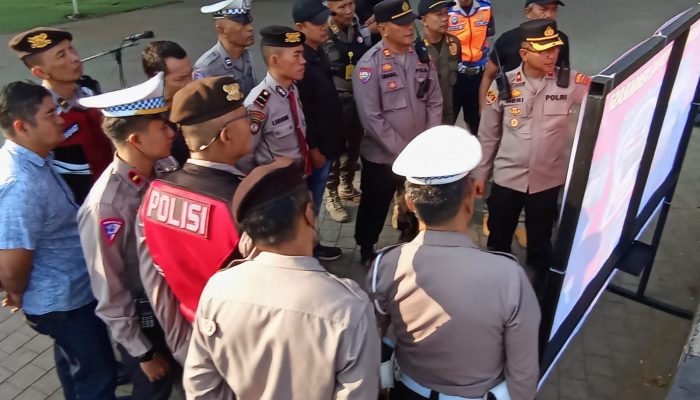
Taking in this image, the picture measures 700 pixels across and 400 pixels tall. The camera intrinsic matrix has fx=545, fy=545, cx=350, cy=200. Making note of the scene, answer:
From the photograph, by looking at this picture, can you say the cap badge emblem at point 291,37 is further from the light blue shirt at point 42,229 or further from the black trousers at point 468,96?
the black trousers at point 468,96

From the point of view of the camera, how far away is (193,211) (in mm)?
1907

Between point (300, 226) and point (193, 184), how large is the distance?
1.93ft

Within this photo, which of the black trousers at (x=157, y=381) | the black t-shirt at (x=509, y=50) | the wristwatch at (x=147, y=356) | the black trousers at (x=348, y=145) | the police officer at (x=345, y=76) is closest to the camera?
the wristwatch at (x=147, y=356)

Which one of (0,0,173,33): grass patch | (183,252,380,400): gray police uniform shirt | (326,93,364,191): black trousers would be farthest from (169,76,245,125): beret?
(0,0,173,33): grass patch

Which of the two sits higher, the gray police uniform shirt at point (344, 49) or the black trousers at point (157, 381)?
the gray police uniform shirt at point (344, 49)

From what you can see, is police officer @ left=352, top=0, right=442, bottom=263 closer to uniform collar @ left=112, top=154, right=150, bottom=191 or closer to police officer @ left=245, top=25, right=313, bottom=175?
police officer @ left=245, top=25, right=313, bottom=175

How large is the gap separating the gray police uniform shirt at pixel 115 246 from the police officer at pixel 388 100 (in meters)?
1.81

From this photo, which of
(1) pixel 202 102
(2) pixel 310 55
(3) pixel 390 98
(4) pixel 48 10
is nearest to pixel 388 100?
(3) pixel 390 98

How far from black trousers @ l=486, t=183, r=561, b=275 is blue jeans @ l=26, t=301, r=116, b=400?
2.39 meters

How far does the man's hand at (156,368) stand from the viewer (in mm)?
2320

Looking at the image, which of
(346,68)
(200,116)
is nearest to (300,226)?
(200,116)

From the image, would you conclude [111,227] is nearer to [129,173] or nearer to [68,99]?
[129,173]

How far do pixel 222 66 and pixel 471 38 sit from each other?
218cm

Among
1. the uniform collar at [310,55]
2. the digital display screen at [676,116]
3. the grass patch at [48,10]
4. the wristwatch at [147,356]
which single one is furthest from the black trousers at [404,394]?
the grass patch at [48,10]
